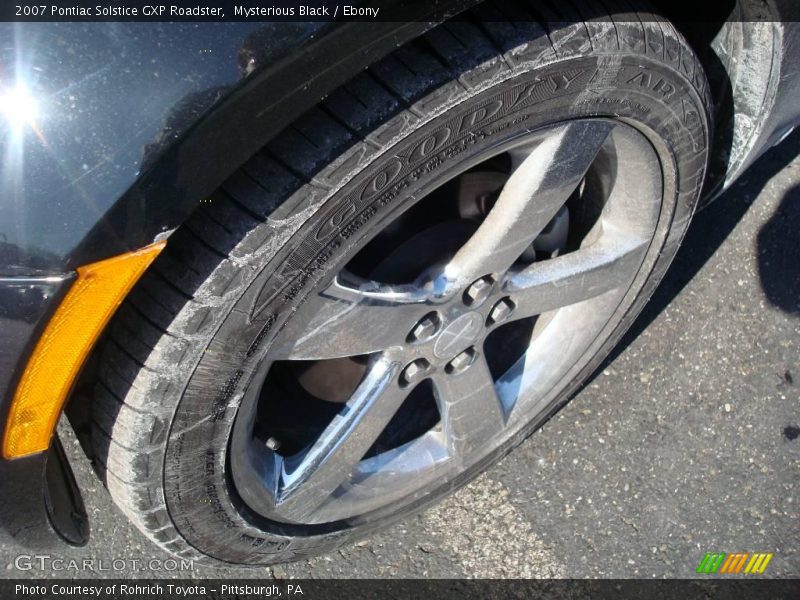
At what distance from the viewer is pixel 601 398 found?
7.63 ft

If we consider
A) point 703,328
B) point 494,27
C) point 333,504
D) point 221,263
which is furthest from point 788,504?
point 221,263

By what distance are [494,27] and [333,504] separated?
3.46 ft

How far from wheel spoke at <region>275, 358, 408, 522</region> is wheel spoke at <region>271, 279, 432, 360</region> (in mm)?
130

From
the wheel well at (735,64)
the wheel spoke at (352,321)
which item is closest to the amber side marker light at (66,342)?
the wheel spoke at (352,321)

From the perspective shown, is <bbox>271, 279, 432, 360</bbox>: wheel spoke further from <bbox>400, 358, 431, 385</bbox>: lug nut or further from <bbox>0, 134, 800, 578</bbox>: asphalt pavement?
<bbox>0, 134, 800, 578</bbox>: asphalt pavement

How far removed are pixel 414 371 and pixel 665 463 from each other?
92 centimetres

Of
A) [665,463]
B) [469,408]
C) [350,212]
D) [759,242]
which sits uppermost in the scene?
[350,212]

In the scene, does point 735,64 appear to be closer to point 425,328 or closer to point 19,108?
point 425,328

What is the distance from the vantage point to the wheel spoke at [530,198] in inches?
59.3

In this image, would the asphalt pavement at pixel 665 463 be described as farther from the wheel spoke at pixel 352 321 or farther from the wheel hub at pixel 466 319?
the wheel spoke at pixel 352 321

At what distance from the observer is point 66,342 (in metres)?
1.16

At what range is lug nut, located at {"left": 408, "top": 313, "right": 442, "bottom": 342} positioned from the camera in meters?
1.63

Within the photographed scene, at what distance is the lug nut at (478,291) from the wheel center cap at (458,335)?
3 centimetres

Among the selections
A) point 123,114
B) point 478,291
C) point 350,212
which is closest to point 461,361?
point 478,291
